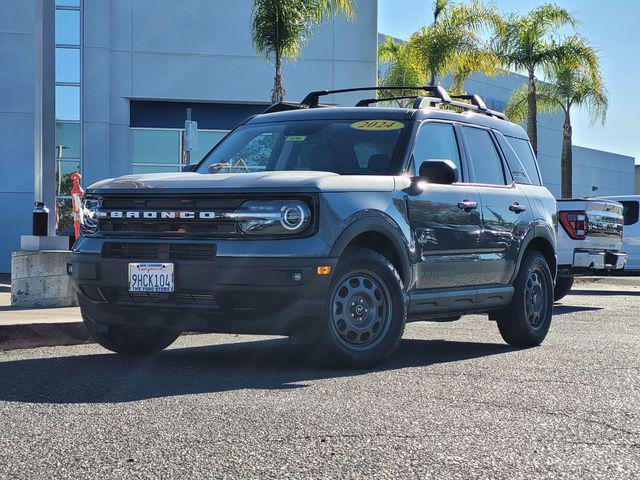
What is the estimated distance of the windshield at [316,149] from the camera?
7996mm

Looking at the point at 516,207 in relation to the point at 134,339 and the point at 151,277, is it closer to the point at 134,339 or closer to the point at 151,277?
the point at 134,339

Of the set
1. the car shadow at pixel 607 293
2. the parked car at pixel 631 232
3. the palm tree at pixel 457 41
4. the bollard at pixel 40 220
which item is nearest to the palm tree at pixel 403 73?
the palm tree at pixel 457 41

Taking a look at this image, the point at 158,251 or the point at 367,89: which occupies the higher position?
the point at 367,89

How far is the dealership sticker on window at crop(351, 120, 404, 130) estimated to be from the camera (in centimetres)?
821

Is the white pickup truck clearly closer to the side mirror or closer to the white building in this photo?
the side mirror

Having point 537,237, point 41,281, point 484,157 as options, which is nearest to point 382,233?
point 484,157

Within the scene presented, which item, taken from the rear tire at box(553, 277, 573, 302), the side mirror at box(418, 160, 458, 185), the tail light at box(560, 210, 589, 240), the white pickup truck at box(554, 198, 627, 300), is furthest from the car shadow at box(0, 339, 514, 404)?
the rear tire at box(553, 277, 573, 302)

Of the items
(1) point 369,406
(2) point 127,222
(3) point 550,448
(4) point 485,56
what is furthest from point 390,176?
(4) point 485,56

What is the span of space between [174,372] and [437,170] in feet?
7.85

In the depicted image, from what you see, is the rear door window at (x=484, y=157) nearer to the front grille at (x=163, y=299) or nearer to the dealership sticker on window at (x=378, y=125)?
the dealership sticker on window at (x=378, y=125)

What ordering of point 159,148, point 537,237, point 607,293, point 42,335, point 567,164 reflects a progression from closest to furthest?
point 42,335 → point 537,237 → point 607,293 → point 159,148 → point 567,164

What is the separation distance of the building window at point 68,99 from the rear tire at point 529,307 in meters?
18.9

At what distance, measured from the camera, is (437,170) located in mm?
7863

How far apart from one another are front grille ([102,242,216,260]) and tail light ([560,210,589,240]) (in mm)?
8555
